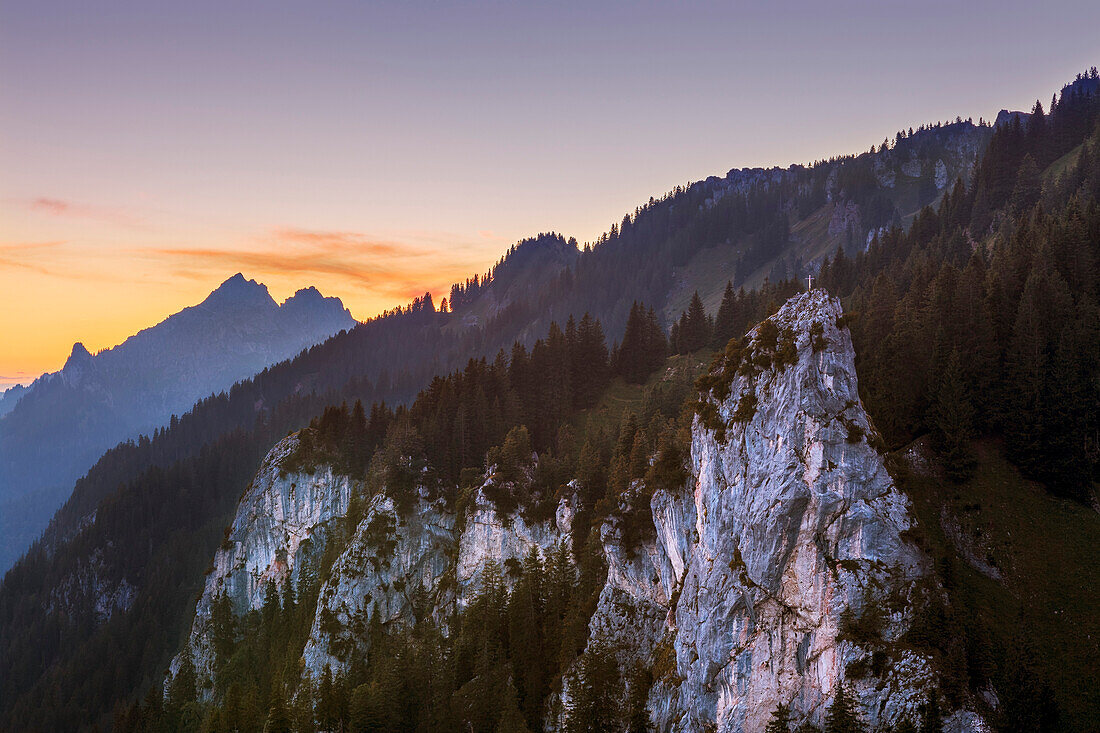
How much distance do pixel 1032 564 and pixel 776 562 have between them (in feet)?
54.2

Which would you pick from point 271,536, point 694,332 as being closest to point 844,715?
point 694,332

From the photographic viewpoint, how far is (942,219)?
126m

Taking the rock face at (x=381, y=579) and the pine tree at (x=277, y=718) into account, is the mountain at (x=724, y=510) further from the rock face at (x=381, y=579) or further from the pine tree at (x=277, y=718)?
the pine tree at (x=277, y=718)

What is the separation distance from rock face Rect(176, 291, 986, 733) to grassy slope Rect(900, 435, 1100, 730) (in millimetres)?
5243

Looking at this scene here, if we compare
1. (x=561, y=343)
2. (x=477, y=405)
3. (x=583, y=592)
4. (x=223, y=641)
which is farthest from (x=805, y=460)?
(x=223, y=641)

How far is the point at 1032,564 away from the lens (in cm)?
4322

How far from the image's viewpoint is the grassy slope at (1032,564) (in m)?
38.6

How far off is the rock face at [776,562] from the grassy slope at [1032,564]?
5.24 metres

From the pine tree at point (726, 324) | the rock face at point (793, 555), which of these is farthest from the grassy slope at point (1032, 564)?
the pine tree at point (726, 324)

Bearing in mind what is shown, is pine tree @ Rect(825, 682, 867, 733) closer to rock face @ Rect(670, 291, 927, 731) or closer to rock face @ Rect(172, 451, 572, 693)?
rock face @ Rect(670, 291, 927, 731)

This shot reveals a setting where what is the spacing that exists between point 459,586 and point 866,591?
2036 inches

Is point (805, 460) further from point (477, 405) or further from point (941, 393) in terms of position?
point (477, 405)

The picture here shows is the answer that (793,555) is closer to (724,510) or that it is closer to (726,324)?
(724,510)

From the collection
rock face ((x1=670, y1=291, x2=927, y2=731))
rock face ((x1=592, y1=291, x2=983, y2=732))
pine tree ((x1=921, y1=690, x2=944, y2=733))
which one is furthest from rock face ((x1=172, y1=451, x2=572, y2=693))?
pine tree ((x1=921, y1=690, x2=944, y2=733))
